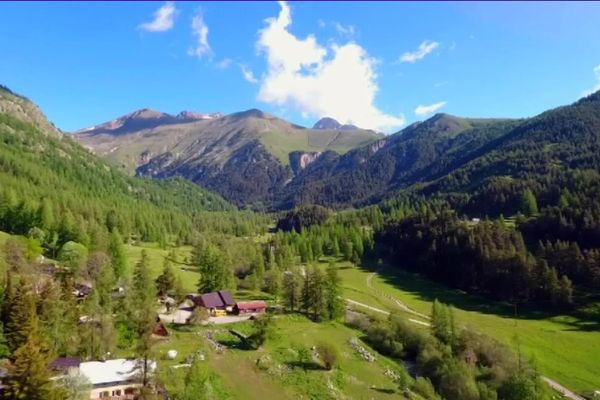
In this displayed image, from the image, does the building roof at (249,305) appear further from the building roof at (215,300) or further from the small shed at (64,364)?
the small shed at (64,364)

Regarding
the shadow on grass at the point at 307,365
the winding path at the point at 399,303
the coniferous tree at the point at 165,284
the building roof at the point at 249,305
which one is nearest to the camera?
the shadow on grass at the point at 307,365

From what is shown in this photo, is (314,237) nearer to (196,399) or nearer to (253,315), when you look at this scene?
(253,315)


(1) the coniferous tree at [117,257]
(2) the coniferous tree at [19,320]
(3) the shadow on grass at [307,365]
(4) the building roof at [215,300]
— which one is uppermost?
(1) the coniferous tree at [117,257]

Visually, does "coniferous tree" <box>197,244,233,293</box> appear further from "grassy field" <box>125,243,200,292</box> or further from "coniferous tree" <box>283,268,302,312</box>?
"coniferous tree" <box>283,268,302,312</box>

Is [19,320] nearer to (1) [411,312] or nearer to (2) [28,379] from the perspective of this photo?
(2) [28,379]

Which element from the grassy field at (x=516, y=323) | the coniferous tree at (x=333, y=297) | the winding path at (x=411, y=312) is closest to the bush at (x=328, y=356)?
the coniferous tree at (x=333, y=297)

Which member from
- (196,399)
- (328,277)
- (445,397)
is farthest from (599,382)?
(196,399)
